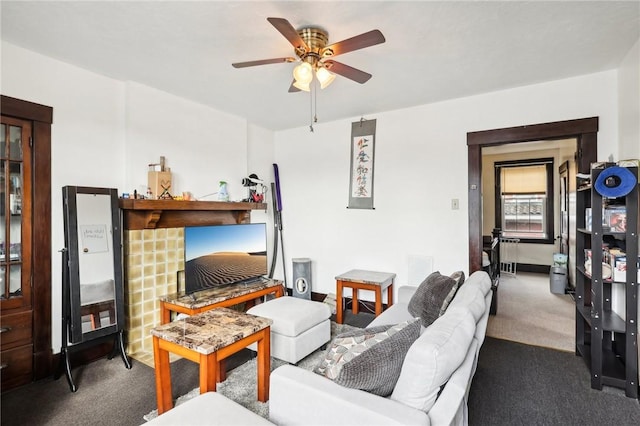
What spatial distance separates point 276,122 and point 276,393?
354 centimetres

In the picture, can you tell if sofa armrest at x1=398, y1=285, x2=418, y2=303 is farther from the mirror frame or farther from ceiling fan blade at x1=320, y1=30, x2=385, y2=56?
the mirror frame

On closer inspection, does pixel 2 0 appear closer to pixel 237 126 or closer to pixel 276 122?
pixel 237 126

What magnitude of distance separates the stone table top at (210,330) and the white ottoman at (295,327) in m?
0.39

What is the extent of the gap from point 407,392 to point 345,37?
2089 millimetres

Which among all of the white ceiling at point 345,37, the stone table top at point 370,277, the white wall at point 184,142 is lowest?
the stone table top at point 370,277

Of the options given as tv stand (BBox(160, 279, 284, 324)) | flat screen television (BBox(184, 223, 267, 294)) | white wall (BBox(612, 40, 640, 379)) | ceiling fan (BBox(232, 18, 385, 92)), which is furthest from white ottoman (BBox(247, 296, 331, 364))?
white wall (BBox(612, 40, 640, 379))

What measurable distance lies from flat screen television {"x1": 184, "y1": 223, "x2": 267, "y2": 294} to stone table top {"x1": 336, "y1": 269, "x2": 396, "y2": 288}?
987 mm

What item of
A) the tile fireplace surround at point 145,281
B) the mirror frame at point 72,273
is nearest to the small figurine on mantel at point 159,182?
the tile fireplace surround at point 145,281

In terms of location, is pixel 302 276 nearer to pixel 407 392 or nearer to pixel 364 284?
pixel 364 284

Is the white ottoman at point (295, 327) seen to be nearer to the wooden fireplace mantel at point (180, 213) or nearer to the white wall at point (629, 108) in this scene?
the wooden fireplace mantel at point (180, 213)

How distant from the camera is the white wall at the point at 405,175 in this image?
298 cm

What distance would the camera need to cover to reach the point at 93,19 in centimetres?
198

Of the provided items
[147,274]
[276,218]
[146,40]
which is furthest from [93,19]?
[276,218]

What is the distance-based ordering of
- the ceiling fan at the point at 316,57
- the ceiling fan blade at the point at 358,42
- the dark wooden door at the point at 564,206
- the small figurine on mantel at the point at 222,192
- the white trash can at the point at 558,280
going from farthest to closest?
the dark wooden door at the point at 564,206 → the white trash can at the point at 558,280 → the small figurine on mantel at the point at 222,192 → the ceiling fan at the point at 316,57 → the ceiling fan blade at the point at 358,42
